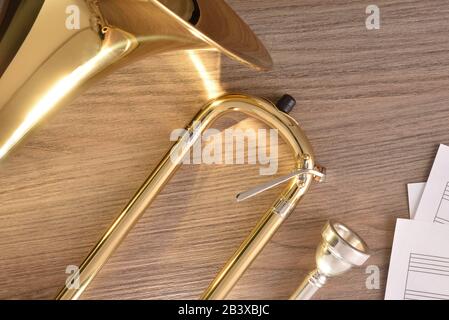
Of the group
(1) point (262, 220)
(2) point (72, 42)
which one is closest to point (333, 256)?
(1) point (262, 220)

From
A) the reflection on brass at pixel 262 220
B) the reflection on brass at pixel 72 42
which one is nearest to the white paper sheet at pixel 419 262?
the reflection on brass at pixel 262 220

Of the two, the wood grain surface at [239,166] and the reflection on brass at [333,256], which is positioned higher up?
the wood grain surface at [239,166]

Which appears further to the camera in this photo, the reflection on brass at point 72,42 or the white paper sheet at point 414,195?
the white paper sheet at point 414,195

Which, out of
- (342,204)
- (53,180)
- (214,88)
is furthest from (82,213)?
(342,204)

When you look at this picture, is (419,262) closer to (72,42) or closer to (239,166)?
(239,166)

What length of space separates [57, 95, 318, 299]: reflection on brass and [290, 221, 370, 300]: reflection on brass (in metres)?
0.07

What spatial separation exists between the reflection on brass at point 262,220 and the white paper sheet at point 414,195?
0.18 meters

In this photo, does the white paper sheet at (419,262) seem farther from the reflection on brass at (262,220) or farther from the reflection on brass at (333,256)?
the reflection on brass at (262,220)

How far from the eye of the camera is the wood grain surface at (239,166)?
0.90 m

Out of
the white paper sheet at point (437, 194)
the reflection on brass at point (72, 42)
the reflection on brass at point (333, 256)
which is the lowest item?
the reflection on brass at point (333, 256)

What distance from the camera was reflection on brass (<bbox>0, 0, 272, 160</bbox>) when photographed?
73 centimetres

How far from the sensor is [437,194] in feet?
3.06

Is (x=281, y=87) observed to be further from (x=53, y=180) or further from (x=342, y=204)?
(x=53, y=180)

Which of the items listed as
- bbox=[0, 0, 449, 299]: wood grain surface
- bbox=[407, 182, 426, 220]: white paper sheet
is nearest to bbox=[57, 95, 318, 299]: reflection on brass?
bbox=[0, 0, 449, 299]: wood grain surface
